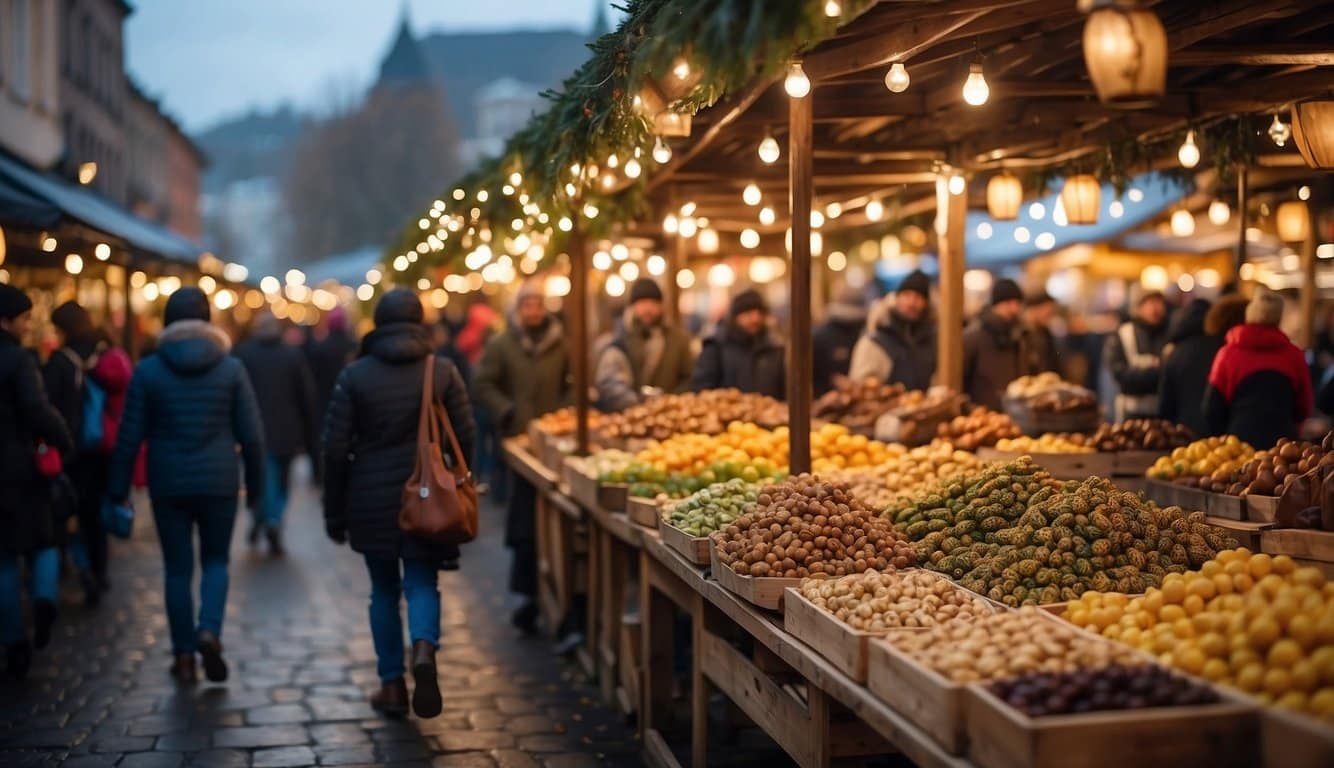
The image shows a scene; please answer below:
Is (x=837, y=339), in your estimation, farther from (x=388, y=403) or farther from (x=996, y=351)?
(x=388, y=403)

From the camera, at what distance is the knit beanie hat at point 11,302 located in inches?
351

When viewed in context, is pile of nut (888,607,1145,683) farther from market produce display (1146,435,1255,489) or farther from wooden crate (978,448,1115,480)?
wooden crate (978,448,1115,480)

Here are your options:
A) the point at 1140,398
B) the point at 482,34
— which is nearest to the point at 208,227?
the point at 482,34

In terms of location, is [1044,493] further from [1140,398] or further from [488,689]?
[1140,398]

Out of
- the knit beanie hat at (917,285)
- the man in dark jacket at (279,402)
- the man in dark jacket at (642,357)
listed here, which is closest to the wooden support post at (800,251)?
the knit beanie hat at (917,285)

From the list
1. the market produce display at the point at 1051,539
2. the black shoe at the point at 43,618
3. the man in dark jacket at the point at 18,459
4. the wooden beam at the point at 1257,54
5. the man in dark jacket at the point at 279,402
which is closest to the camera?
the market produce display at the point at 1051,539

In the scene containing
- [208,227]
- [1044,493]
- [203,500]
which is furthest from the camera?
[208,227]

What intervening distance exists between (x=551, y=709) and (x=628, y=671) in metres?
0.51

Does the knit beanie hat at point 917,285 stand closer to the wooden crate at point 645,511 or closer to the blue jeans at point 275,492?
the wooden crate at point 645,511

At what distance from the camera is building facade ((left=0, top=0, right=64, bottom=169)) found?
21.7 metres

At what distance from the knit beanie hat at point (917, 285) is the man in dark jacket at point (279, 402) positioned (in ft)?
20.5

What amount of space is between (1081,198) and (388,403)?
540 centimetres

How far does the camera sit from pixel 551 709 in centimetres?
855

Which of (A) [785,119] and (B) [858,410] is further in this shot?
(B) [858,410]
